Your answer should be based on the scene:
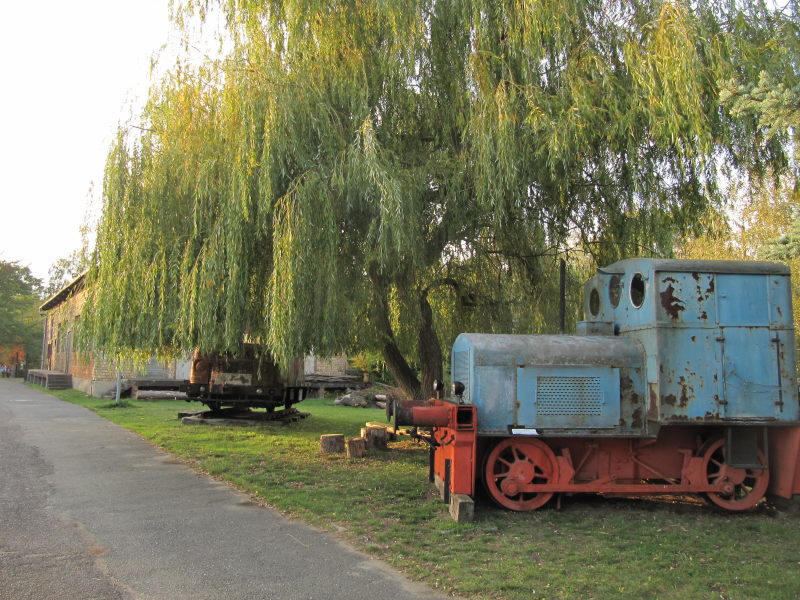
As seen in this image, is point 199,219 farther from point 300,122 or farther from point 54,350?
point 54,350

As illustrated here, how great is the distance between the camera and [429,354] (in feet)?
35.9

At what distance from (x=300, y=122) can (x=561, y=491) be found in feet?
18.6

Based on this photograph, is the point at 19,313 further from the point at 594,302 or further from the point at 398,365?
the point at 594,302

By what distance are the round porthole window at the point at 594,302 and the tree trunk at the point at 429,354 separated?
3293mm

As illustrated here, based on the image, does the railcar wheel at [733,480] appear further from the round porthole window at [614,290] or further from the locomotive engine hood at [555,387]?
the round porthole window at [614,290]

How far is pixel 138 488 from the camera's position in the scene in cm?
774

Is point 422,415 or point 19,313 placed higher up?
point 19,313

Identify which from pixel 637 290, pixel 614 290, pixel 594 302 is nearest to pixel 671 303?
pixel 637 290

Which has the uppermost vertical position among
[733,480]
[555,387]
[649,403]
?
[555,387]

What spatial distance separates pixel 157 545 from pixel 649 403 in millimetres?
4901

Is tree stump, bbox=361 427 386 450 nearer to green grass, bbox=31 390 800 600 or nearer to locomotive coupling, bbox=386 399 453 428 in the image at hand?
green grass, bbox=31 390 800 600

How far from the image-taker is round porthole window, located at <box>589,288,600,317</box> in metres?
7.89

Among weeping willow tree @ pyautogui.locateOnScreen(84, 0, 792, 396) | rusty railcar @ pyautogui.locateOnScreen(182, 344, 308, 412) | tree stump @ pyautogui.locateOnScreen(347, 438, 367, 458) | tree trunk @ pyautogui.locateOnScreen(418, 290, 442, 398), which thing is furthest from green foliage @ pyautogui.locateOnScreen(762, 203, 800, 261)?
rusty railcar @ pyautogui.locateOnScreen(182, 344, 308, 412)

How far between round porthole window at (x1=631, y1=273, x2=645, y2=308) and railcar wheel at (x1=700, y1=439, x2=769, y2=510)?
1.68m
